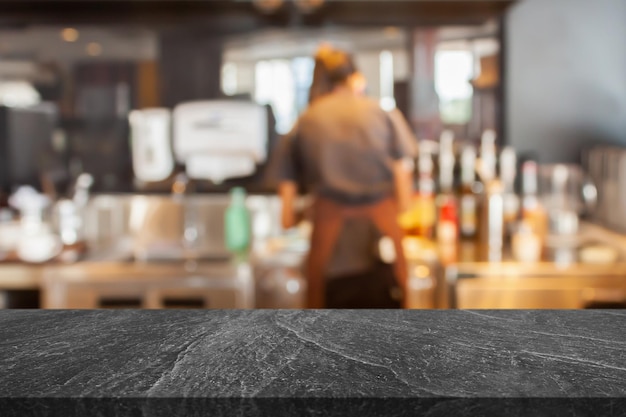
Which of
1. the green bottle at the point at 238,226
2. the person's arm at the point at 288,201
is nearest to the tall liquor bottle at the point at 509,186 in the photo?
the person's arm at the point at 288,201

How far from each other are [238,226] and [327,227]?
0.81m

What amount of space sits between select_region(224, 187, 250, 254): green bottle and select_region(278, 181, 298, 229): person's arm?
63 centimetres

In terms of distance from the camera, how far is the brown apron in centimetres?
288

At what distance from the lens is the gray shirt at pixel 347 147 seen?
2844 mm

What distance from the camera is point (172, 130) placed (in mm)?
3730

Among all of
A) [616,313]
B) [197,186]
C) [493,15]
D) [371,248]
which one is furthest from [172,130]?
[616,313]

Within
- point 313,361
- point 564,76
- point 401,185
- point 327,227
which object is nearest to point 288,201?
point 327,227

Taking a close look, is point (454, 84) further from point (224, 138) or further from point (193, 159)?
point (193, 159)

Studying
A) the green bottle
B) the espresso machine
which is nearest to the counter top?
the green bottle

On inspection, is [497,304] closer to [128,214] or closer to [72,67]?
[128,214]

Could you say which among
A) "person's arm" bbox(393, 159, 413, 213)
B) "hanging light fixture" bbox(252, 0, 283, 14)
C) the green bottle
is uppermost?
"hanging light fixture" bbox(252, 0, 283, 14)

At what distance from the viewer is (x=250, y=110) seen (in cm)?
372

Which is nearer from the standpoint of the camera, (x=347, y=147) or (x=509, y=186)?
(x=347, y=147)

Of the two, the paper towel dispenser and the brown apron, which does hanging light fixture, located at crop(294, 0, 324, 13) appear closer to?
the paper towel dispenser
